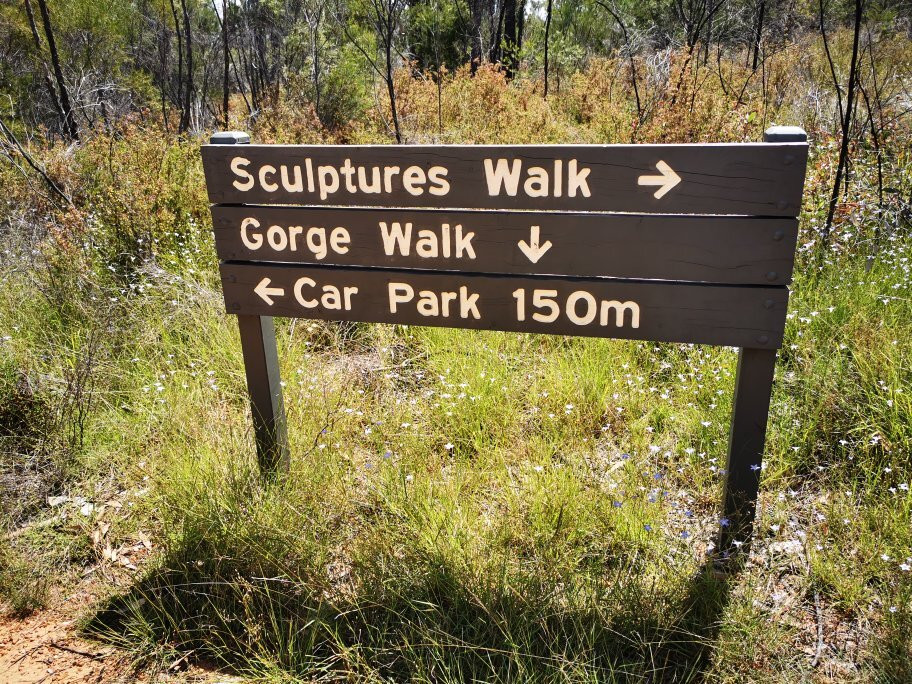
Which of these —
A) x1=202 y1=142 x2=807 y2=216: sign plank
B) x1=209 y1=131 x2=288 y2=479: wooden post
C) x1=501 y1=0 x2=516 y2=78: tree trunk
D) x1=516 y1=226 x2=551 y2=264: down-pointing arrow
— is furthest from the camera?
x1=501 y1=0 x2=516 y2=78: tree trunk

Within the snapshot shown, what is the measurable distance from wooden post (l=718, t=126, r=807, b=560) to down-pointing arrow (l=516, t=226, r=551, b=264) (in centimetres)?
67

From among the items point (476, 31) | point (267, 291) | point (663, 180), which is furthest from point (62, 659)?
point (476, 31)

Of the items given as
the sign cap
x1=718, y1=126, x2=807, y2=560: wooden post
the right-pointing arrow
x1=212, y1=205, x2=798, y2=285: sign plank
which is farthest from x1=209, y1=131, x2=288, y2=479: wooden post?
x1=718, y1=126, x2=807, y2=560: wooden post

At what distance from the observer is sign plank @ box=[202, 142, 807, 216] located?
1.64m

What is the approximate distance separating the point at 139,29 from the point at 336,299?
1809 cm

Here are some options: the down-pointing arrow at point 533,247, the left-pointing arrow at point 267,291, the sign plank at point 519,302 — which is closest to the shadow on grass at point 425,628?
the sign plank at point 519,302

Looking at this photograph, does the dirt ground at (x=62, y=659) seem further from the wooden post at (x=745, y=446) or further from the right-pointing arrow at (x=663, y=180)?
the right-pointing arrow at (x=663, y=180)

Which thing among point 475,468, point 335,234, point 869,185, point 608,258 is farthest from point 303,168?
point 869,185

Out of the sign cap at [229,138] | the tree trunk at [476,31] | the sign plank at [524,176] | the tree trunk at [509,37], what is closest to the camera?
the sign plank at [524,176]

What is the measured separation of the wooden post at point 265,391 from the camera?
7.47 feet

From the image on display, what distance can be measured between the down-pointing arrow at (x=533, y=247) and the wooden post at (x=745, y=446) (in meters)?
0.67

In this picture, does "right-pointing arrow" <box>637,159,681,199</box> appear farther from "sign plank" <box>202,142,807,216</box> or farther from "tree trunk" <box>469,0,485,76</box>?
"tree trunk" <box>469,0,485,76</box>

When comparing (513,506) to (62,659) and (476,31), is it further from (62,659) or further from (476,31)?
(476,31)

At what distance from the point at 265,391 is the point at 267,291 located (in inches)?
16.1
